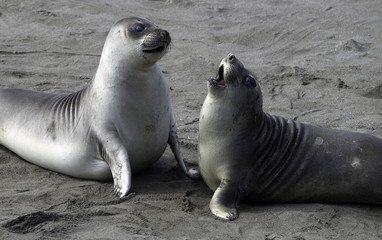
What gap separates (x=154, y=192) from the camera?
568 cm

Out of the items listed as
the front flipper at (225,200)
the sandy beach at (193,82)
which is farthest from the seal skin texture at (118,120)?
the front flipper at (225,200)

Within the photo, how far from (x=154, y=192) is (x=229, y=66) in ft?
3.87

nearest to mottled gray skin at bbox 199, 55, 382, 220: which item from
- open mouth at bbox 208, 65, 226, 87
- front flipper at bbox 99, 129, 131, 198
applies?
open mouth at bbox 208, 65, 226, 87

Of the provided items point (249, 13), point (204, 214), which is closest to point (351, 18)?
point (249, 13)

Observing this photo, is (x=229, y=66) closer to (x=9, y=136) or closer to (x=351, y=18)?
(x=9, y=136)

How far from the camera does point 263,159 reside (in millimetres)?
5652

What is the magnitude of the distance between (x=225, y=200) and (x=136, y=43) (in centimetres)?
146

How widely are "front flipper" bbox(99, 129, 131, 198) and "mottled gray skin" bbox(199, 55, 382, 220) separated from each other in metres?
0.63

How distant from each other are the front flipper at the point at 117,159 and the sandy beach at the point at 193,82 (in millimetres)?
98

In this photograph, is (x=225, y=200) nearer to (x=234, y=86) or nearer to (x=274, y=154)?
(x=274, y=154)

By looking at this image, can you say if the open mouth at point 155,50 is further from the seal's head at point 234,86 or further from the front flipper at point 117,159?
the front flipper at point 117,159

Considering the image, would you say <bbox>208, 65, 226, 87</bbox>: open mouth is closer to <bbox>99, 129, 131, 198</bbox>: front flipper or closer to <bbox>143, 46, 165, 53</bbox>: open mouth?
<bbox>143, 46, 165, 53</bbox>: open mouth

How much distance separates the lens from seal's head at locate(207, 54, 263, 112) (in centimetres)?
556

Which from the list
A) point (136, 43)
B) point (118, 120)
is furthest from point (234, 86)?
point (118, 120)
